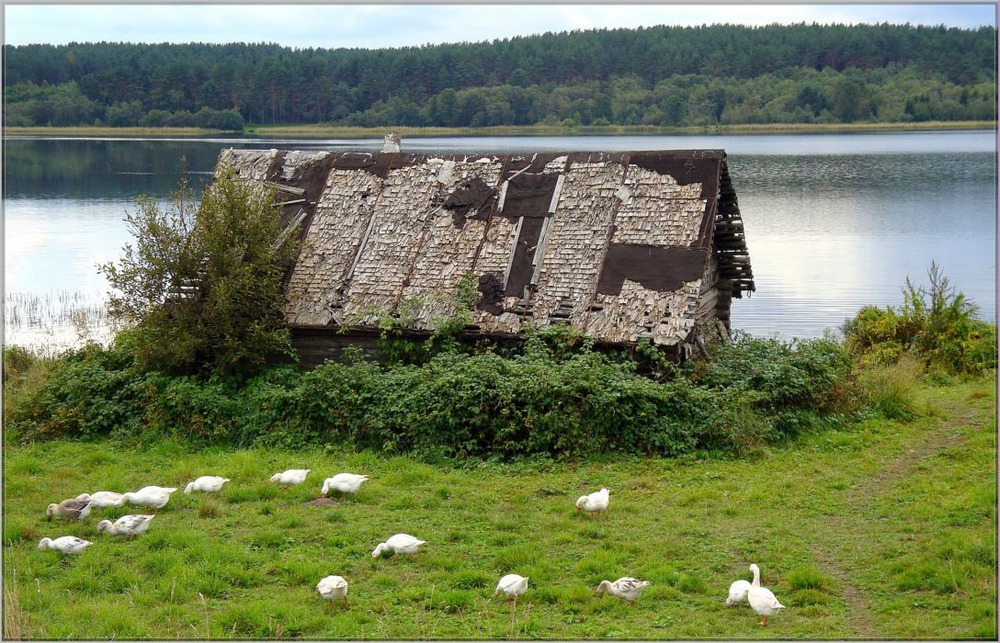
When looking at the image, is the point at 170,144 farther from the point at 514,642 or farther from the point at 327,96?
the point at 514,642

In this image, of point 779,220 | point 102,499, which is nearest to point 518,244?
point 102,499

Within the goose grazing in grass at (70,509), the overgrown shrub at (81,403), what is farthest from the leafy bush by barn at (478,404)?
the goose grazing in grass at (70,509)

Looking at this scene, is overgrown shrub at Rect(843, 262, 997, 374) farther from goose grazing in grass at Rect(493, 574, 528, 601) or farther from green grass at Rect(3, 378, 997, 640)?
goose grazing in grass at Rect(493, 574, 528, 601)

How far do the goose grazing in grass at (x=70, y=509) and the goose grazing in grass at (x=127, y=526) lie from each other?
68cm

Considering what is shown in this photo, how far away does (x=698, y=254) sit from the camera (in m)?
14.6

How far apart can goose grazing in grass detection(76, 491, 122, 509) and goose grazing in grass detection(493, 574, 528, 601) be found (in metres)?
4.95

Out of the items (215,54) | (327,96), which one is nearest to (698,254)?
(327,96)

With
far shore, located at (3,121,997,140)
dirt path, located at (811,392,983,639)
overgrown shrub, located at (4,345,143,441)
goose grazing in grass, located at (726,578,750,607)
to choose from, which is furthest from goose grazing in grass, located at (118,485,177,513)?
far shore, located at (3,121,997,140)

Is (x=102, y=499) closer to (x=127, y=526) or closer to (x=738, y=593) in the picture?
(x=127, y=526)

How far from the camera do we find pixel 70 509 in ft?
36.4

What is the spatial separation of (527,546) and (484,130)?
49.2m

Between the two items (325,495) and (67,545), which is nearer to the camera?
(67,545)

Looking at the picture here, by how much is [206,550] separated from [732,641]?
5156mm

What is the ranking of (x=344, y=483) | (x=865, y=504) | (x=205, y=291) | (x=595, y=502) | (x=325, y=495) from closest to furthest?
(x=595, y=502) < (x=865, y=504) < (x=344, y=483) < (x=325, y=495) < (x=205, y=291)
